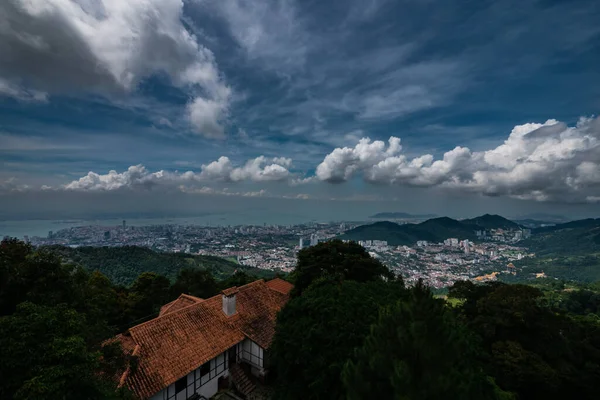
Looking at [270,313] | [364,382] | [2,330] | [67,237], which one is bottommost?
[67,237]

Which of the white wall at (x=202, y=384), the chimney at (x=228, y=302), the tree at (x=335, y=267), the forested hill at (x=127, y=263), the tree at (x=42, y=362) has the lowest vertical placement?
the forested hill at (x=127, y=263)

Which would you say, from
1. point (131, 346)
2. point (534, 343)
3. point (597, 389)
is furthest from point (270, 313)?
point (597, 389)

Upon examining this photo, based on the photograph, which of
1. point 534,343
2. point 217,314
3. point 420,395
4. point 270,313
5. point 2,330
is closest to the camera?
point 420,395

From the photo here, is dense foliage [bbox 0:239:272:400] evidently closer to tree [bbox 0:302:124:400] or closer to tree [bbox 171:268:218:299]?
tree [bbox 0:302:124:400]

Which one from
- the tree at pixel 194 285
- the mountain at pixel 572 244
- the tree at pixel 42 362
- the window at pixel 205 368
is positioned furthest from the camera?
the mountain at pixel 572 244

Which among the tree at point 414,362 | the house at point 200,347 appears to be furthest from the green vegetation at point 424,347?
the house at point 200,347

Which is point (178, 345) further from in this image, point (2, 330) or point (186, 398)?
point (2, 330)

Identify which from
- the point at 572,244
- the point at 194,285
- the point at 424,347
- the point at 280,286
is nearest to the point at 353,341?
the point at 424,347

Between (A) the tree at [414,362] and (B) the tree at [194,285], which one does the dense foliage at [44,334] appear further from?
(B) the tree at [194,285]
